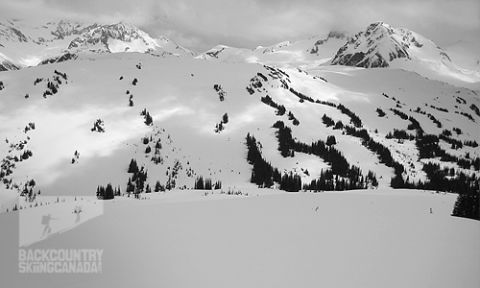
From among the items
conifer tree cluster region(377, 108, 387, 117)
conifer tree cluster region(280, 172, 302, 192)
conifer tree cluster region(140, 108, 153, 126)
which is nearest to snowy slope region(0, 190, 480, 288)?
conifer tree cluster region(280, 172, 302, 192)

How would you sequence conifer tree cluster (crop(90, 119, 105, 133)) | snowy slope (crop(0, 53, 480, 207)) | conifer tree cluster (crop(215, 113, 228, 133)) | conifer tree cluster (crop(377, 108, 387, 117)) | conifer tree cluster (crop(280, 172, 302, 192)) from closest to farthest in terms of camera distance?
conifer tree cluster (crop(280, 172, 302, 192)) → snowy slope (crop(0, 53, 480, 207)) → conifer tree cluster (crop(90, 119, 105, 133)) → conifer tree cluster (crop(215, 113, 228, 133)) → conifer tree cluster (crop(377, 108, 387, 117))

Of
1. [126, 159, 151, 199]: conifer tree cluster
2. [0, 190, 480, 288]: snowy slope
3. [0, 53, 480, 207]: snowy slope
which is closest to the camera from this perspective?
[0, 190, 480, 288]: snowy slope

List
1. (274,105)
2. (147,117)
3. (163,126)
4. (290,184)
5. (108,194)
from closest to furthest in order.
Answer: (108,194), (290,184), (163,126), (147,117), (274,105)

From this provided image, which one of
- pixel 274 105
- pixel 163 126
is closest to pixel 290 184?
pixel 163 126

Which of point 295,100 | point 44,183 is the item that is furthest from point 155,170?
point 295,100

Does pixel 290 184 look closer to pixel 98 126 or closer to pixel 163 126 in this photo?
pixel 163 126

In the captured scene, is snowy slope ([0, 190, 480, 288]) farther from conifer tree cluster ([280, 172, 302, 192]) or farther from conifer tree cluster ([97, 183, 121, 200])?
conifer tree cluster ([280, 172, 302, 192])

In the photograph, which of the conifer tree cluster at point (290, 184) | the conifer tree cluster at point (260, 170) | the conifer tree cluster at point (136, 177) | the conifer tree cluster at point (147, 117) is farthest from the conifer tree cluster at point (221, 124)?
the conifer tree cluster at point (290, 184)

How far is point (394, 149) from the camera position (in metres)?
42.1

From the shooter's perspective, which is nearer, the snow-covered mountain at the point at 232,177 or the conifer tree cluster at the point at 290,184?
the snow-covered mountain at the point at 232,177

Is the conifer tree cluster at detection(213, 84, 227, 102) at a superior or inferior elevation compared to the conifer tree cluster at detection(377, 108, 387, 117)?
superior

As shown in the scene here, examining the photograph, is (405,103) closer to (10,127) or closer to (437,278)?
(10,127)

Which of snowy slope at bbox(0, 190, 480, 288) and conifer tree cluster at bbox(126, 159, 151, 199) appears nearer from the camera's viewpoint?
snowy slope at bbox(0, 190, 480, 288)

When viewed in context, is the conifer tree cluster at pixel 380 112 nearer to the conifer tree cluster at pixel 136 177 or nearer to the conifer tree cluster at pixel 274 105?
the conifer tree cluster at pixel 274 105
